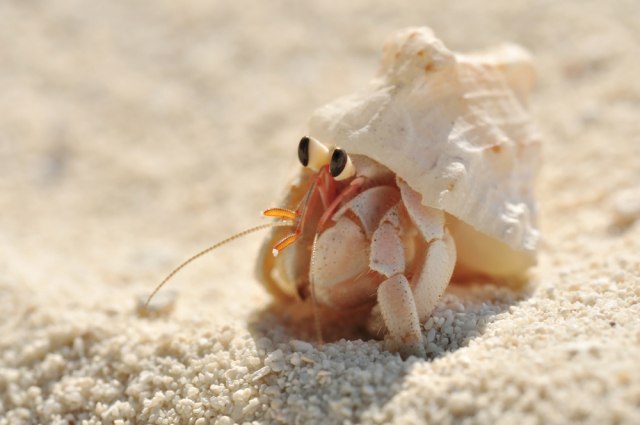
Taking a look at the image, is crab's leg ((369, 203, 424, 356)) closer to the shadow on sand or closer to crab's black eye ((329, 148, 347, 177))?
the shadow on sand

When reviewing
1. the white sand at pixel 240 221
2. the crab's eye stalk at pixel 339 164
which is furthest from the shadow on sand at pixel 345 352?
the crab's eye stalk at pixel 339 164

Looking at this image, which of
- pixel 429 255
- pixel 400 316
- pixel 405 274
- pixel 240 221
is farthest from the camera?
pixel 240 221

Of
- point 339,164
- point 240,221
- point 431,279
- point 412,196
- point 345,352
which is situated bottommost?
point 345,352

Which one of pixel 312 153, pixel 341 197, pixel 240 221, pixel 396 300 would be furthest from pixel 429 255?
pixel 240 221

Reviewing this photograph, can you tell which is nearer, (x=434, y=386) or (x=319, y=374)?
(x=434, y=386)

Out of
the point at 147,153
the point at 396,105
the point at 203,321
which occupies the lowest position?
the point at 203,321

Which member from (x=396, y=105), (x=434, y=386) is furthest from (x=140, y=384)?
(x=396, y=105)

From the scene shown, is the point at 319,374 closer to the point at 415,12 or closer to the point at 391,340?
the point at 391,340

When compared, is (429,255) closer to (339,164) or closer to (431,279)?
(431,279)
